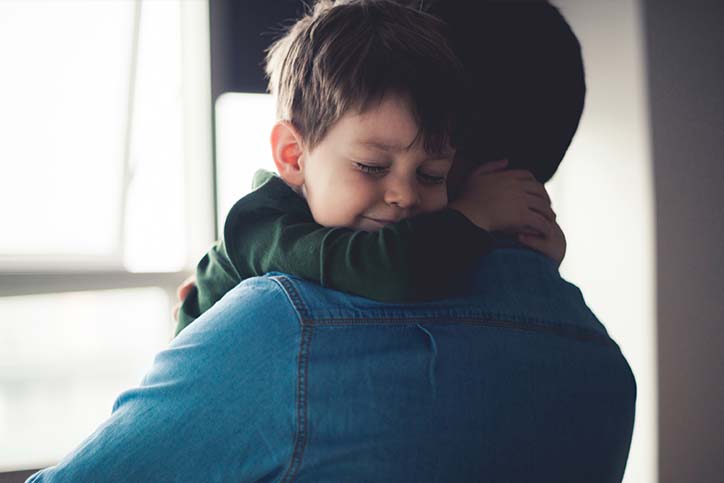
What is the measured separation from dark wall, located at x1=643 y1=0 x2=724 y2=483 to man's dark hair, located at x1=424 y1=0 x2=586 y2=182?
144cm

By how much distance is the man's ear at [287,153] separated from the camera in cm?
101

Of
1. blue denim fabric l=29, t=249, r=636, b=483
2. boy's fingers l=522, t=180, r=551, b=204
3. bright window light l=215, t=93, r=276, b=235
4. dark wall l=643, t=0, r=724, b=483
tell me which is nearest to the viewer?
blue denim fabric l=29, t=249, r=636, b=483

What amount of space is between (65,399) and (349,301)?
7.11 ft

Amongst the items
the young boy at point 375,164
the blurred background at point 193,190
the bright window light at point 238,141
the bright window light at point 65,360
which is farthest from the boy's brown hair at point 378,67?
the bright window light at point 65,360

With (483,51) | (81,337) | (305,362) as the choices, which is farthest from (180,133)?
(305,362)

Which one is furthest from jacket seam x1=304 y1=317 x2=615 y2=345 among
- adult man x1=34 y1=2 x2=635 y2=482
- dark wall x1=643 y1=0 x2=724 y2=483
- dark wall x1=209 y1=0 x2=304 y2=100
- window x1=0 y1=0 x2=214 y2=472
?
dark wall x1=209 y1=0 x2=304 y2=100

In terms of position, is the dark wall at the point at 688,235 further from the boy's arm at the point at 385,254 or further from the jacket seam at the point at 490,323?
the boy's arm at the point at 385,254

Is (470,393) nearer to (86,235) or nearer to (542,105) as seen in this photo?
(542,105)

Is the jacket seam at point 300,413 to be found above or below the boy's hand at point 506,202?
below

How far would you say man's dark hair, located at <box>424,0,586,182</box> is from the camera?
2.75 ft

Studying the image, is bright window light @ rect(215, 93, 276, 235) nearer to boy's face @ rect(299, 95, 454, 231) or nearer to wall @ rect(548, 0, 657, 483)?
wall @ rect(548, 0, 657, 483)

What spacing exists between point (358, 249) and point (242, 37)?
2268mm

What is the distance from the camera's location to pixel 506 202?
0.85m

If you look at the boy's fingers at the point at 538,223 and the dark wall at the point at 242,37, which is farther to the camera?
the dark wall at the point at 242,37
